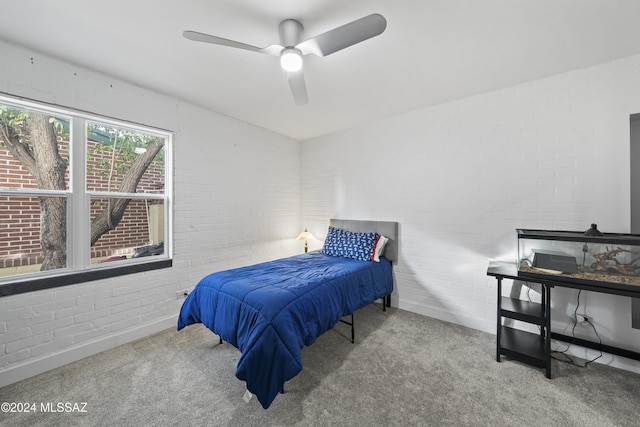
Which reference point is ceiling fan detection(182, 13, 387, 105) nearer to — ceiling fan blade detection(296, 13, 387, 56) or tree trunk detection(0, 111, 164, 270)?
ceiling fan blade detection(296, 13, 387, 56)

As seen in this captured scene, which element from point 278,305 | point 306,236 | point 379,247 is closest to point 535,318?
point 379,247

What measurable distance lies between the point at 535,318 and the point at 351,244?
1.87 metres

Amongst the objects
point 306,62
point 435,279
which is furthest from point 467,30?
point 435,279

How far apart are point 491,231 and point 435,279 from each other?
0.83 metres

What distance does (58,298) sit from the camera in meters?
2.13

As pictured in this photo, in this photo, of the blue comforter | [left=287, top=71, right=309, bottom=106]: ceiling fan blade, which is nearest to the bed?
the blue comforter

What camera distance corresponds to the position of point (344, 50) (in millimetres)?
2010

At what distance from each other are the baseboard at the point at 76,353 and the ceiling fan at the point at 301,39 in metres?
2.67

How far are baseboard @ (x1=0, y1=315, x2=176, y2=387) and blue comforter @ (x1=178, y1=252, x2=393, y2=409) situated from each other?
59cm

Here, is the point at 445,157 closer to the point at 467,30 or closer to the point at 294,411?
the point at 467,30

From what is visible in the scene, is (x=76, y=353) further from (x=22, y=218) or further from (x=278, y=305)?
(x=278, y=305)

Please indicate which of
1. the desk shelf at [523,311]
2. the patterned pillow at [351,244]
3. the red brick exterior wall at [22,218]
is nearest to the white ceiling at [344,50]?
the red brick exterior wall at [22,218]

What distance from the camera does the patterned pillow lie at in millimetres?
3164

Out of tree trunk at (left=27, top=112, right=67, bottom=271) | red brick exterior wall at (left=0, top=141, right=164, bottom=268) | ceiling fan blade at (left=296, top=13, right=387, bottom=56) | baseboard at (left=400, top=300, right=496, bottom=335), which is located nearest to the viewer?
ceiling fan blade at (left=296, top=13, right=387, bottom=56)
